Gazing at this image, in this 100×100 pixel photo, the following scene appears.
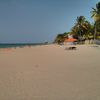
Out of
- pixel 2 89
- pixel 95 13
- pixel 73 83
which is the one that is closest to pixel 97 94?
pixel 73 83

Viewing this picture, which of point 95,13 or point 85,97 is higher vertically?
point 95,13

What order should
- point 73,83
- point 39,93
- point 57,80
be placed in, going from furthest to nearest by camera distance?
1. point 57,80
2. point 73,83
3. point 39,93

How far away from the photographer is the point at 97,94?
19.8ft

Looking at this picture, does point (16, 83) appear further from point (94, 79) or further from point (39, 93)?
point (94, 79)

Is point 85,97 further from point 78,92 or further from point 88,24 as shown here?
point 88,24

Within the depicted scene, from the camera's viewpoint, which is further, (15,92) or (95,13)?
(95,13)

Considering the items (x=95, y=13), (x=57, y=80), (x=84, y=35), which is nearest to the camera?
(x=57, y=80)

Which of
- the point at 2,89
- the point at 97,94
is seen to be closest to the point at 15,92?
the point at 2,89

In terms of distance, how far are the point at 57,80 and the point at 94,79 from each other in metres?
1.36

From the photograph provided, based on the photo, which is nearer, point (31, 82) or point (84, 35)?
point (31, 82)

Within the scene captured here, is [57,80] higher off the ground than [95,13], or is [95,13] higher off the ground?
[95,13]

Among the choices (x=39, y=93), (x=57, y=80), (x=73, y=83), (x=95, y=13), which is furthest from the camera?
A: (x=95, y=13)

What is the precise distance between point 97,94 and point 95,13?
155ft

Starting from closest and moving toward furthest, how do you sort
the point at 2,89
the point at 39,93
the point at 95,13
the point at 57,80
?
the point at 39,93, the point at 2,89, the point at 57,80, the point at 95,13
